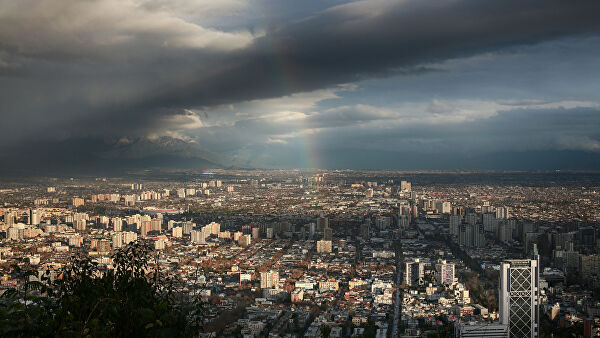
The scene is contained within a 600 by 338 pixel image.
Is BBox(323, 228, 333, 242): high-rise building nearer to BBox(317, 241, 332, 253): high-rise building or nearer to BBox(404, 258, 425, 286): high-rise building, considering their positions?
BBox(317, 241, 332, 253): high-rise building

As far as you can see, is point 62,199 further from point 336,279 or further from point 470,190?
point 470,190

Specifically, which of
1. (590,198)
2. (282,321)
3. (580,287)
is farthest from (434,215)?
(282,321)

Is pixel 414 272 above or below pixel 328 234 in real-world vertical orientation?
below

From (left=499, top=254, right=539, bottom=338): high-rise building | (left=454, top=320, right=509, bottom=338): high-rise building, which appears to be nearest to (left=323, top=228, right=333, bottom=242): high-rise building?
(left=499, top=254, right=539, bottom=338): high-rise building

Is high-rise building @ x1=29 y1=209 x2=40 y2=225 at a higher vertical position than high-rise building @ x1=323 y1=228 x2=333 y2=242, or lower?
higher

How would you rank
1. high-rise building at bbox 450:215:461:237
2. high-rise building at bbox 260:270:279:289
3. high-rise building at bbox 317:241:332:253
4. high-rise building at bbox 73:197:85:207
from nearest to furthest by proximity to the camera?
high-rise building at bbox 260:270:279:289, high-rise building at bbox 317:241:332:253, high-rise building at bbox 450:215:461:237, high-rise building at bbox 73:197:85:207

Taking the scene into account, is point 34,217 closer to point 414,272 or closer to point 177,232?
point 177,232

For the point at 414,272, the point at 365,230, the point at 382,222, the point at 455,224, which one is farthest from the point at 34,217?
the point at 455,224
